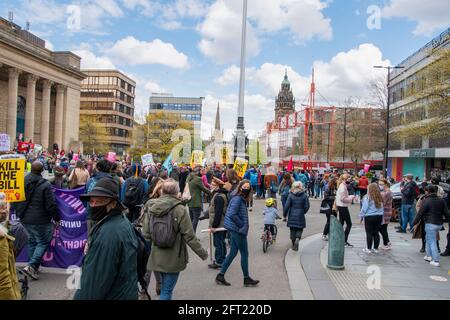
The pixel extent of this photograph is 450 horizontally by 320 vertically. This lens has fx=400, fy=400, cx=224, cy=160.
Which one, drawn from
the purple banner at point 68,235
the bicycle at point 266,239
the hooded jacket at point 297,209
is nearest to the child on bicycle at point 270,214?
the bicycle at point 266,239

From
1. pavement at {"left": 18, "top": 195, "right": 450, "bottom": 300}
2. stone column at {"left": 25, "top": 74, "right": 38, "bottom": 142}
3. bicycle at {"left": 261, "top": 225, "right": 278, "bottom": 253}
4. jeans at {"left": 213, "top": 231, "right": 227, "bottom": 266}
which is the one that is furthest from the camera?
stone column at {"left": 25, "top": 74, "right": 38, "bottom": 142}

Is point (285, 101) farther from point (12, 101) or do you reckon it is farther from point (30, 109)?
point (12, 101)

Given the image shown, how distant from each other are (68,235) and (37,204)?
2.66ft

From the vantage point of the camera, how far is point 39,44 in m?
52.3

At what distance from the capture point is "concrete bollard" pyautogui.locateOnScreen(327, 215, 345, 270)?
7.72 m

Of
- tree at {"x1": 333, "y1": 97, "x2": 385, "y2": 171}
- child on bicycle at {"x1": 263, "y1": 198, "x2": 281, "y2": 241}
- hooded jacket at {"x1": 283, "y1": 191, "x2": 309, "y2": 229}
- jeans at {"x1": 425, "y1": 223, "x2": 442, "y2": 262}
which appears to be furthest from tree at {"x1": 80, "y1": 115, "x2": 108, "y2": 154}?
jeans at {"x1": 425, "y1": 223, "x2": 442, "y2": 262}

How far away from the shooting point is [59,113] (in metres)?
52.8

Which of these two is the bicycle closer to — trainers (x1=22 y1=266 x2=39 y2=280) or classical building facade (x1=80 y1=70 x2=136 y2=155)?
trainers (x1=22 y1=266 x2=39 y2=280)

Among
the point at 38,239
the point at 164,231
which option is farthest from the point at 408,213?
the point at 38,239

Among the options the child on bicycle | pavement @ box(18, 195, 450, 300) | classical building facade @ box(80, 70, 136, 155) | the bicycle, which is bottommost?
pavement @ box(18, 195, 450, 300)

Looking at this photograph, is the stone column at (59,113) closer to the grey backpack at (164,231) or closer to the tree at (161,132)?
the tree at (161,132)

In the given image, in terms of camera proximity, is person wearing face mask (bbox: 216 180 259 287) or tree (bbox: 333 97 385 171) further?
tree (bbox: 333 97 385 171)

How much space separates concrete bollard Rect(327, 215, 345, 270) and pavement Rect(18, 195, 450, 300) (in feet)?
0.62
